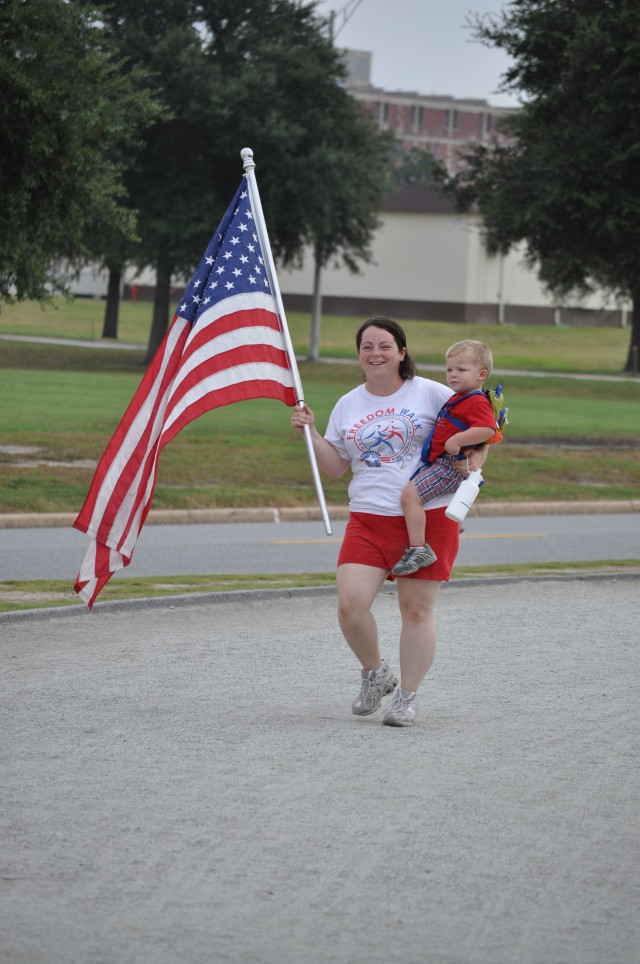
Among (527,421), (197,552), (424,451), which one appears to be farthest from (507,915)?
(527,421)

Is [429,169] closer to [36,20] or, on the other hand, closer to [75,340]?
[36,20]

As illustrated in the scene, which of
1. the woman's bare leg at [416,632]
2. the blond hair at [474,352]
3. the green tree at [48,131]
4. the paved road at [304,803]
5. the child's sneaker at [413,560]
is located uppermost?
the green tree at [48,131]

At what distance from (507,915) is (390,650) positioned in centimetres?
447

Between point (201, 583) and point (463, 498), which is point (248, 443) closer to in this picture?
point (201, 583)

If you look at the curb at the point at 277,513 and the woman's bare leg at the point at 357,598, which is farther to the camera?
the curb at the point at 277,513

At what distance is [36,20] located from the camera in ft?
64.9

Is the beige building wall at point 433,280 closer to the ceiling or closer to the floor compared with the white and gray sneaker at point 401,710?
closer to the ceiling

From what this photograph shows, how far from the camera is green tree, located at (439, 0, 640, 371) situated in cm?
2780

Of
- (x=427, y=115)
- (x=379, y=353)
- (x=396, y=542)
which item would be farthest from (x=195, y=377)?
(x=427, y=115)

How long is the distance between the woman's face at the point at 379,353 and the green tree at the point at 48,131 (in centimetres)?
1338

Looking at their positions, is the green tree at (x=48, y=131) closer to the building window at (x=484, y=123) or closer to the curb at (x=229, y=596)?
the curb at (x=229, y=596)

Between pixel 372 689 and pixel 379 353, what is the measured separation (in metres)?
1.49

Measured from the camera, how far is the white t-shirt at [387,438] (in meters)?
6.79

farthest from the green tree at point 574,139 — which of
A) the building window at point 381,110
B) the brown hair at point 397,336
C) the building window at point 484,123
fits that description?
the building window at point 484,123
